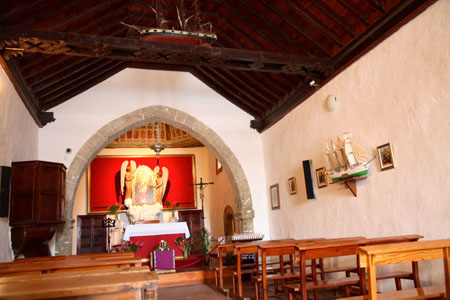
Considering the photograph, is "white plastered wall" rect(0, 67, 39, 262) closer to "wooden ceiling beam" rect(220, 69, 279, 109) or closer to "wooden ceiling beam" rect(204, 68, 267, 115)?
"wooden ceiling beam" rect(204, 68, 267, 115)

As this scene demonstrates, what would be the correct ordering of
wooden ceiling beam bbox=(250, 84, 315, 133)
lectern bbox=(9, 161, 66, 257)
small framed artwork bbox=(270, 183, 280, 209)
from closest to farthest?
lectern bbox=(9, 161, 66, 257), wooden ceiling beam bbox=(250, 84, 315, 133), small framed artwork bbox=(270, 183, 280, 209)

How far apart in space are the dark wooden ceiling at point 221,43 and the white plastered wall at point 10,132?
20 centimetres

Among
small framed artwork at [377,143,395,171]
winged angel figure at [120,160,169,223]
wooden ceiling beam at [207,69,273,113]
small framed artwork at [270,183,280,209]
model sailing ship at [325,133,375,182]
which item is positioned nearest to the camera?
small framed artwork at [377,143,395,171]

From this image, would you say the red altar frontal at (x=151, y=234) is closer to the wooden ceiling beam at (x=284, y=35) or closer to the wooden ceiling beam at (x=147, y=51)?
the wooden ceiling beam at (x=147, y=51)

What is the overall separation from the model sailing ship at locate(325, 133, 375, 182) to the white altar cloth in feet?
10.8

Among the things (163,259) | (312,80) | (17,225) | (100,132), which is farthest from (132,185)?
(312,80)

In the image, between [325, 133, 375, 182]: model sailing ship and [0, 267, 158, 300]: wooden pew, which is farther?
[325, 133, 375, 182]: model sailing ship

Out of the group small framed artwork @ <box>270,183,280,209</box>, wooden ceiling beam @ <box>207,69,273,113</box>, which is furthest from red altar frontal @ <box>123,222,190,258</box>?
wooden ceiling beam @ <box>207,69,273,113</box>

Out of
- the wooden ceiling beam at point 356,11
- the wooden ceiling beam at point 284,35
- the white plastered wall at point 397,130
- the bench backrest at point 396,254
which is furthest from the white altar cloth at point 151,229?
the bench backrest at point 396,254

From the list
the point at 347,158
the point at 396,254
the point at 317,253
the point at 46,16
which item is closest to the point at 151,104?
the point at 46,16

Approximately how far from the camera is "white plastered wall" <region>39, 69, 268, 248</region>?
7.49 metres

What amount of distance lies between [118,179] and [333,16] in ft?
26.8

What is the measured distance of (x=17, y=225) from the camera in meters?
5.40

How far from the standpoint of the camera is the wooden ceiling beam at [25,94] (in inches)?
→ 205
